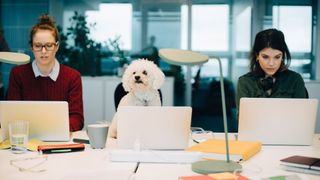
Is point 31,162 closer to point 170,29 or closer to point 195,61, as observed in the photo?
point 195,61

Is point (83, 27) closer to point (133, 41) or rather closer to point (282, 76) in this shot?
point (133, 41)

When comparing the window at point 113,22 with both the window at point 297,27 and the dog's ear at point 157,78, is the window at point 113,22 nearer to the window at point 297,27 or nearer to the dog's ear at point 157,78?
the window at point 297,27

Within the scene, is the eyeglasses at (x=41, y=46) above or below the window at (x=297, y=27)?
below

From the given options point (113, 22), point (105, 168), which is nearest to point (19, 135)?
point (105, 168)

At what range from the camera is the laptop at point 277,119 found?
1.94 meters

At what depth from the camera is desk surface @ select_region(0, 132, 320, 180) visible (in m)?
1.52

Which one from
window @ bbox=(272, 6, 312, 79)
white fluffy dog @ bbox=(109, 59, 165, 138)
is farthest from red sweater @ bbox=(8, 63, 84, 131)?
window @ bbox=(272, 6, 312, 79)

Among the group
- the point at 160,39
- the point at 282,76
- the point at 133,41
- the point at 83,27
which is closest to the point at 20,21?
the point at 83,27

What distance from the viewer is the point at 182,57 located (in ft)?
5.17

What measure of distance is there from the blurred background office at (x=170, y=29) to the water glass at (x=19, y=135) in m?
3.22

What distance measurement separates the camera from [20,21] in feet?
17.7

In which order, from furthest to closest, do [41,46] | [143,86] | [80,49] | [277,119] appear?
1. [80,49]
2. [41,46]
3. [143,86]
4. [277,119]

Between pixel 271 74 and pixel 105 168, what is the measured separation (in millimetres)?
1428

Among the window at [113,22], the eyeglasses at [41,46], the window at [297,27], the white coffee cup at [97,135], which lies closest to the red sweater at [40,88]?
the eyeglasses at [41,46]
